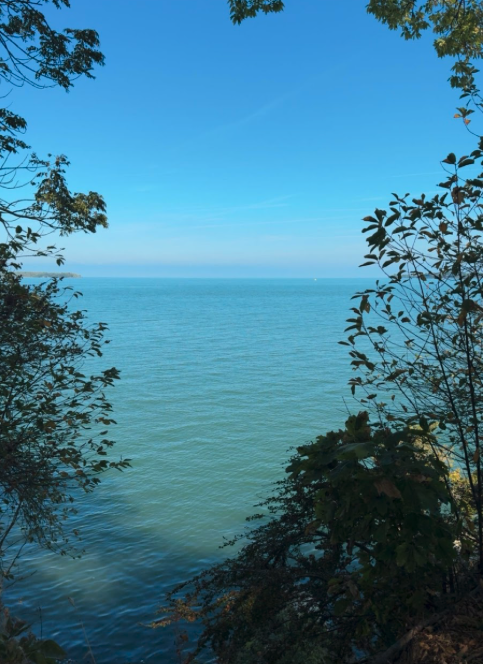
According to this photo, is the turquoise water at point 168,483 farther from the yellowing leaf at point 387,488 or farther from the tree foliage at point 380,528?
the yellowing leaf at point 387,488

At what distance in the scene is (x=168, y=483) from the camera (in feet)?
78.3

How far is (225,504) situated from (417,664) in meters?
18.0

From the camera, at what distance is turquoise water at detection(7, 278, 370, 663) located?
13547 millimetres

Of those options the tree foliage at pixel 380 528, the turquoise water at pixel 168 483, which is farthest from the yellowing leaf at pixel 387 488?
the turquoise water at pixel 168 483

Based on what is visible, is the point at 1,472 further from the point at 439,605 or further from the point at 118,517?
the point at 118,517

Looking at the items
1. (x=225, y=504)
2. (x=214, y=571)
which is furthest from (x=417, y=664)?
(x=225, y=504)

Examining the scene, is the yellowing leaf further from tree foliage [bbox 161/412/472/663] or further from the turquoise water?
the turquoise water

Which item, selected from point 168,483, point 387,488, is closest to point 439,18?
point 387,488

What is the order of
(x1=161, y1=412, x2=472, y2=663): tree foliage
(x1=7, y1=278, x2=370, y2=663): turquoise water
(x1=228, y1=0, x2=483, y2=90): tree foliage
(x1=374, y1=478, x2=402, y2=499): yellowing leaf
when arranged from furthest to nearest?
(x1=7, y1=278, x2=370, y2=663): turquoise water → (x1=228, y1=0, x2=483, y2=90): tree foliage → (x1=161, y1=412, x2=472, y2=663): tree foliage → (x1=374, y1=478, x2=402, y2=499): yellowing leaf

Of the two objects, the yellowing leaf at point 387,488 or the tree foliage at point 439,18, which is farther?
the tree foliage at point 439,18

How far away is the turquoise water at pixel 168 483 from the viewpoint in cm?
1355

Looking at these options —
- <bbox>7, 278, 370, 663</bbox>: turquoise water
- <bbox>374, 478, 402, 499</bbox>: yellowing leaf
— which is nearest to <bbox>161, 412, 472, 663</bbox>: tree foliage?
<bbox>374, 478, 402, 499</bbox>: yellowing leaf

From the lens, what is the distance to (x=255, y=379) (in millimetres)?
46625

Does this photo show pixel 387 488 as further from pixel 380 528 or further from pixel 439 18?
pixel 439 18
